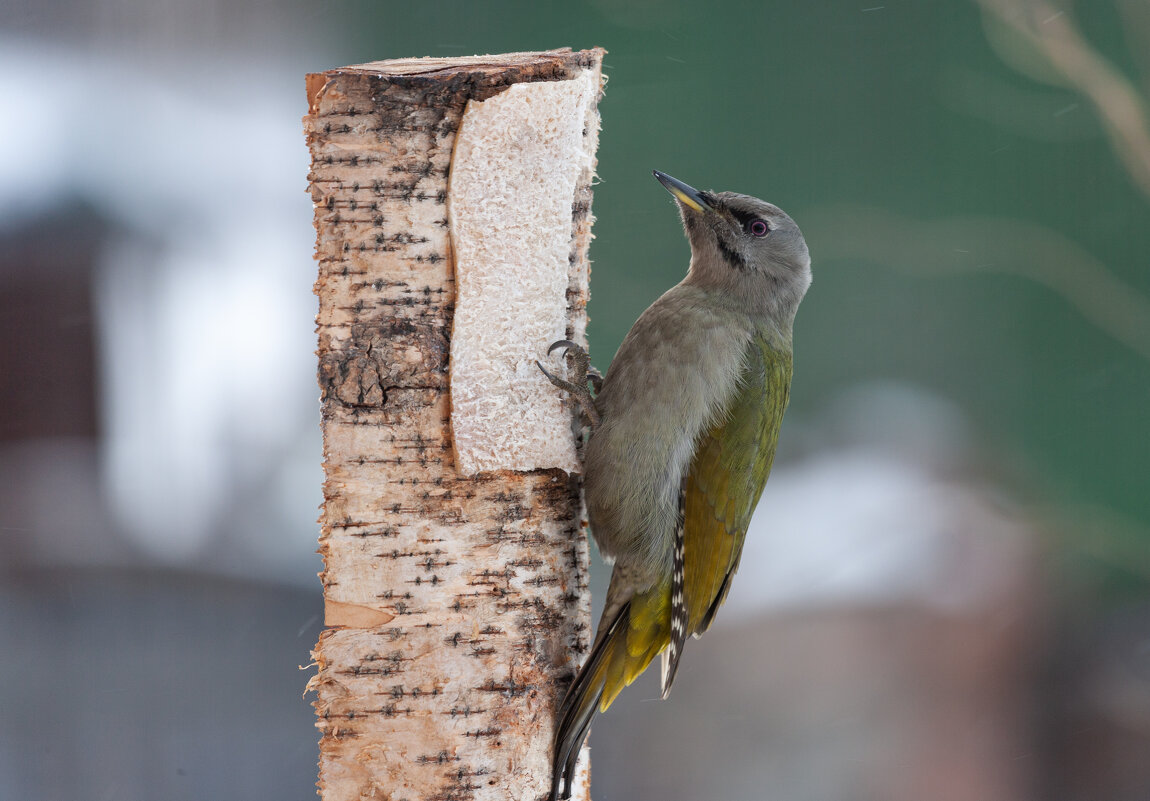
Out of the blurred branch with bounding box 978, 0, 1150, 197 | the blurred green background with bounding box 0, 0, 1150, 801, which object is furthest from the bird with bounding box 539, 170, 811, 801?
the blurred branch with bounding box 978, 0, 1150, 197

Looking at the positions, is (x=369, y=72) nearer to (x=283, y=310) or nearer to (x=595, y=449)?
(x=595, y=449)

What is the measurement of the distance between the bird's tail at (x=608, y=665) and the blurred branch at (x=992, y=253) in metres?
1.46

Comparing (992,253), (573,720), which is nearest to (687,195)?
(573,720)

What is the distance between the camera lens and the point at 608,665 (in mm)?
1436

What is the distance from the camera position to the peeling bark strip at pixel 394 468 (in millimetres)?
1297

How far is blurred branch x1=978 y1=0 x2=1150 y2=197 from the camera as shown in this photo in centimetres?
280

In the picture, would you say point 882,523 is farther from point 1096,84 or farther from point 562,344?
point 562,344

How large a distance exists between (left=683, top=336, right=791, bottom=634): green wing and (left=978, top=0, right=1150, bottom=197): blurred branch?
5.64ft

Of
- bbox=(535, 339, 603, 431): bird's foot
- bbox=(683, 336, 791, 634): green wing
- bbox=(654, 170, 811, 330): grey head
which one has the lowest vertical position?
bbox=(683, 336, 791, 634): green wing

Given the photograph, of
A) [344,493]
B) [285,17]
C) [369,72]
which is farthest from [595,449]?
[285,17]

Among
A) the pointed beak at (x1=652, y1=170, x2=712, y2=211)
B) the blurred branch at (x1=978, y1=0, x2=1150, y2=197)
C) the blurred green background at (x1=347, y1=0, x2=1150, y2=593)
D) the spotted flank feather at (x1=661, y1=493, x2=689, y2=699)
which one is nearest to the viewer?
the spotted flank feather at (x1=661, y1=493, x2=689, y2=699)

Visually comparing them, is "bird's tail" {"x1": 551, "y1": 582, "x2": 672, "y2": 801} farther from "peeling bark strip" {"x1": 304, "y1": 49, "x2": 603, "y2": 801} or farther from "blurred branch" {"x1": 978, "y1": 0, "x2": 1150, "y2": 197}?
"blurred branch" {"x1": 978, "y1": 0, "x2": 1150, "y2": 197}

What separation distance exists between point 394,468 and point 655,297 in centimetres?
147

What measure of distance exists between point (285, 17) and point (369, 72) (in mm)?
1532
